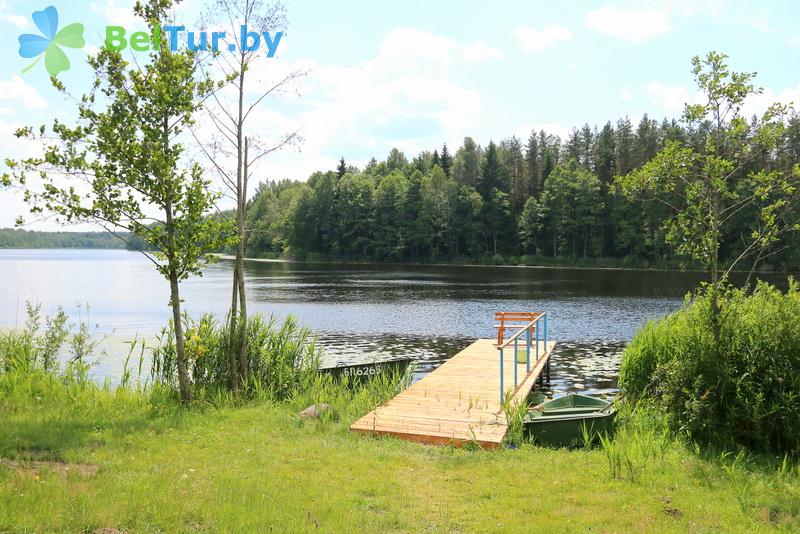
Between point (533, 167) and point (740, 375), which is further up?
point (533, 167)

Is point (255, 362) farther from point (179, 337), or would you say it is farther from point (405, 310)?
point (405, 310)

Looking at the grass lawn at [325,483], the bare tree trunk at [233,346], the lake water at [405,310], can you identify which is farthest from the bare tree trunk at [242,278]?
the lake water at [405,310]

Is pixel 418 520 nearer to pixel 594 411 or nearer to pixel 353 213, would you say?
pixel 594 411

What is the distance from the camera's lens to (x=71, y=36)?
9438mm

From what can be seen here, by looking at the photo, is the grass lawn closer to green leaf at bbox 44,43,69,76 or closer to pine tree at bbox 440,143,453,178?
green leaf at bbox 44,43,69,76

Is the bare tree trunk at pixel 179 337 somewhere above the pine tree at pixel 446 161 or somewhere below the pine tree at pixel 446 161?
below

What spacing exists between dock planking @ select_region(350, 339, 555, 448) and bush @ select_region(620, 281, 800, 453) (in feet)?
8.34

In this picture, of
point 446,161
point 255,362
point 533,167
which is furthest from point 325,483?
point 446,161

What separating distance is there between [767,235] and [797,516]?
3.92 metres

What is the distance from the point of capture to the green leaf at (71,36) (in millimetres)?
9328

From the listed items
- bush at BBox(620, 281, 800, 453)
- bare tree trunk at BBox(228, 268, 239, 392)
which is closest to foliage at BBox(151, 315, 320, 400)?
bare tree trunk at BBox(228, 268, 239, 392)

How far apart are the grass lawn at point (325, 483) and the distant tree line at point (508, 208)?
2426 inches

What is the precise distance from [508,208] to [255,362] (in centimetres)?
8071

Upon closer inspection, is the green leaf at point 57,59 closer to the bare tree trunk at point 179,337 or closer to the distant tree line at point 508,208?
the bare tree trunk at point 179,337
